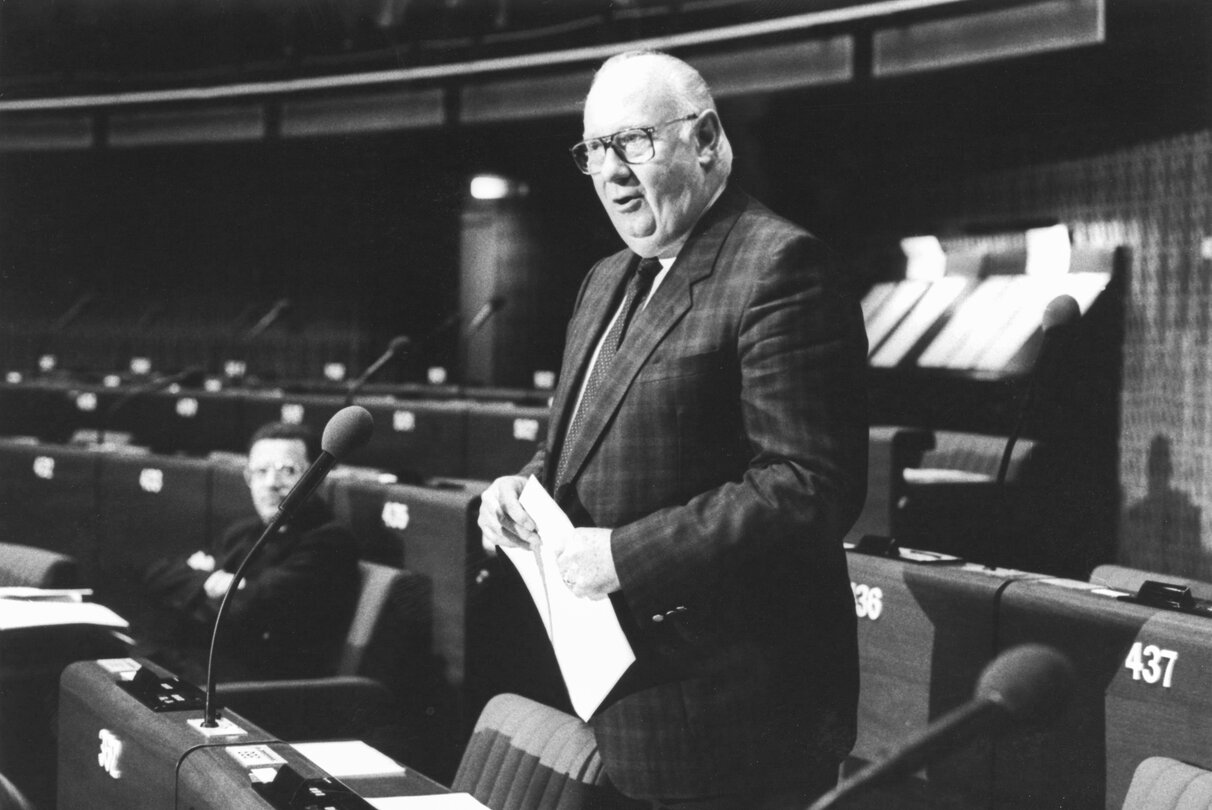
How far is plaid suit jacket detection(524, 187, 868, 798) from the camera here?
3.92 feet

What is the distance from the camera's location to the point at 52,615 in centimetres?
232

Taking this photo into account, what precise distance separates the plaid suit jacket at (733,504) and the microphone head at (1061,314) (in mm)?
1098

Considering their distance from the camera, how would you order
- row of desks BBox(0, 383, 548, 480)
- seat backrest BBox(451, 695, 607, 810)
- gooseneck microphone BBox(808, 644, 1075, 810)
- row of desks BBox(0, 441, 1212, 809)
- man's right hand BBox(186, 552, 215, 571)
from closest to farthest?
gooseneck microphone BBox(808, 644, 1075, 810) → seat backrest BBox(451, 695, 607, 810) → row of desks BBox(0, 441, 1212, 809) → man's right hand BBox(186, 552, 215, 571) → row of desks BBox(0, 383, 548, 480)

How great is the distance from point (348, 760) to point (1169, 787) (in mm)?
860

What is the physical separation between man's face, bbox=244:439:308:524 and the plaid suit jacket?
6.61ft

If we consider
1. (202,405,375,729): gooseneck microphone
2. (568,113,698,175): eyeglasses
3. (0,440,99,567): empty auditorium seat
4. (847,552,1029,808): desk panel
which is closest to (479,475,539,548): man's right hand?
(202,405,375,729): gooseneck microphone

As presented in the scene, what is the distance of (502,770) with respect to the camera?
1714mm

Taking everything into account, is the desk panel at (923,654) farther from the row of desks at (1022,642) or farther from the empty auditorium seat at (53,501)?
the empty auditorium seat at (53,501)

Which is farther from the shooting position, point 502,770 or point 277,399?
point 277,399

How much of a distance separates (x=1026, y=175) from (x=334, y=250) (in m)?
5.09

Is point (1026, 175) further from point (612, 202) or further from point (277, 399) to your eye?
point (612, 202)

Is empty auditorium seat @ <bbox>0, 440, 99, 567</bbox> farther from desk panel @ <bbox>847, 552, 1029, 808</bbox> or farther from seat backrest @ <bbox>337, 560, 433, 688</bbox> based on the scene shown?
desk panel @ <bbox>847, 552, 1029, 808</bbox>

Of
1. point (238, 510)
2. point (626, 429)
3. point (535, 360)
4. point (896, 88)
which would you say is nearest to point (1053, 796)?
point (626, 429)

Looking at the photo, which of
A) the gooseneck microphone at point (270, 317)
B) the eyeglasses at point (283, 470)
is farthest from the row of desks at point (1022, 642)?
the gooseneck microphone at point (270, 317)
